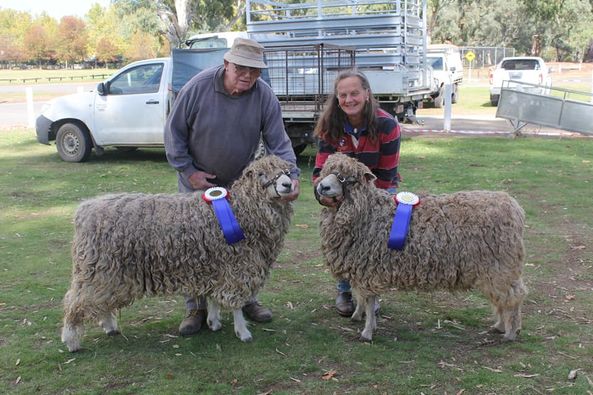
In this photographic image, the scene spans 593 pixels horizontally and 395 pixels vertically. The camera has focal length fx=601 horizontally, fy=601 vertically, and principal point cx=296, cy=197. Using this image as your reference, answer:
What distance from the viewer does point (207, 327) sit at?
15.9 feet

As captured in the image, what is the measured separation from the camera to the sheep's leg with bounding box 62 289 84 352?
4.21 m

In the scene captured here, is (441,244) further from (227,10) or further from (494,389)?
(227,10)

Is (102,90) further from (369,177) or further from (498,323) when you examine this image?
(498,323)

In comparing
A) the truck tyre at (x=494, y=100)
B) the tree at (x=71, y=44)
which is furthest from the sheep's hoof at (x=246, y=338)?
the tree at (x=71, y=44)

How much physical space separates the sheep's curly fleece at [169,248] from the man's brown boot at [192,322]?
0.38m

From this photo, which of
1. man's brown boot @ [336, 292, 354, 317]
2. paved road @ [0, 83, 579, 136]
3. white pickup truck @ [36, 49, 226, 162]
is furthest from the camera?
paved road @ [0, 83, 579, 136]

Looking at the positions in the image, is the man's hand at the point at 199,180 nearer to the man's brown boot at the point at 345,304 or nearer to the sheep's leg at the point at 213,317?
the sheep's leg at the point at 213,317

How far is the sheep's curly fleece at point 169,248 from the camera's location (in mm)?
4172

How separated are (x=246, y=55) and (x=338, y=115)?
877 millimetres

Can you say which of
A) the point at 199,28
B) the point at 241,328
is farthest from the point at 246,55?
the point at 199,28

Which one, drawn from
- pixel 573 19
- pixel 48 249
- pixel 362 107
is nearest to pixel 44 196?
pixel 48 249

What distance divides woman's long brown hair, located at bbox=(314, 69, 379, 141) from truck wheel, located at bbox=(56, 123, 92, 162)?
28.9ft

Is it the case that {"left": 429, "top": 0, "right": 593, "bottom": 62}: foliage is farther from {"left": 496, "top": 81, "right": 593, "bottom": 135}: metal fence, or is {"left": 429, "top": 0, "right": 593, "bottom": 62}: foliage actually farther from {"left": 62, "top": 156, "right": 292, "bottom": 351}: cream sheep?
{"left": 62, "top": 156, "right": 292, "bottom": 351}: cream sheep

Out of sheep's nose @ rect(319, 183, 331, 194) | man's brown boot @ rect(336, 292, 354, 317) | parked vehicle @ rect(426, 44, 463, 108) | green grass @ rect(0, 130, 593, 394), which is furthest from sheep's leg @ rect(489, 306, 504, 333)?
parked vehicle @ rect(426, 44, 463, 108)
